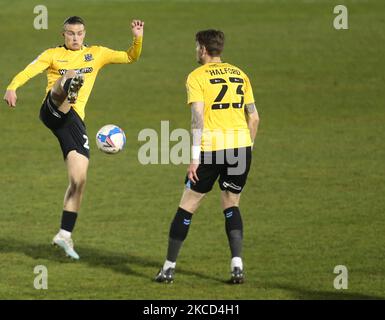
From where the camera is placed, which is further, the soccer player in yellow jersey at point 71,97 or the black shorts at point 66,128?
the black shorts at point 66,128

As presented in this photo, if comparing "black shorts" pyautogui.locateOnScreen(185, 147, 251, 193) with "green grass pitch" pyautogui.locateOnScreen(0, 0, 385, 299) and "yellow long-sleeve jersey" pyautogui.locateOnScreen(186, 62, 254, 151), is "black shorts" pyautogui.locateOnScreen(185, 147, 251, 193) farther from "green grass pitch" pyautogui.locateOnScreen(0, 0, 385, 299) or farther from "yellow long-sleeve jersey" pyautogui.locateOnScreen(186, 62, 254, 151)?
"green grass pitch" pyautogui.locateOnScreen(0, 0, 385, 299)

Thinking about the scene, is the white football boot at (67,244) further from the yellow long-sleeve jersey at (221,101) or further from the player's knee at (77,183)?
the yellow long-sleeve jersey at (221,101)

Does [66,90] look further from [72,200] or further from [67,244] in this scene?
[67,244]

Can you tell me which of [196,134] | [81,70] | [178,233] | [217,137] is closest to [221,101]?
[217,137]

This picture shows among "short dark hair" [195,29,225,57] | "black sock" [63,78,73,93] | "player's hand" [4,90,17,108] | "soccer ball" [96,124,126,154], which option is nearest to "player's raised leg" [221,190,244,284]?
"short dark hair" [195,29,225,57]

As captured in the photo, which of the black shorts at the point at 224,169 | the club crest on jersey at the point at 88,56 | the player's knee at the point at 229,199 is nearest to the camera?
the black shorts at the point at 224,169

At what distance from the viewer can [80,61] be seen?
554 inches

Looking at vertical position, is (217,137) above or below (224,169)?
above

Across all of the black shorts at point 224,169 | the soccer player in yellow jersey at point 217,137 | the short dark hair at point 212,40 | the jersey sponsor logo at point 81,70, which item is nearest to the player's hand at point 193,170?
the soccer player in yellow jersey at point 217,137

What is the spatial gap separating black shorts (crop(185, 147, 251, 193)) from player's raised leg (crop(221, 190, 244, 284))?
0.56ft

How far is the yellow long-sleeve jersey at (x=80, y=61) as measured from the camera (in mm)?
13906

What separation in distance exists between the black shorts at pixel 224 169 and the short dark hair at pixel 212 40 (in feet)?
3.66

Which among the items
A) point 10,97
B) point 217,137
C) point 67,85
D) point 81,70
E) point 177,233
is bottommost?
point 177,233

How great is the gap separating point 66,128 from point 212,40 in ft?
9.17
